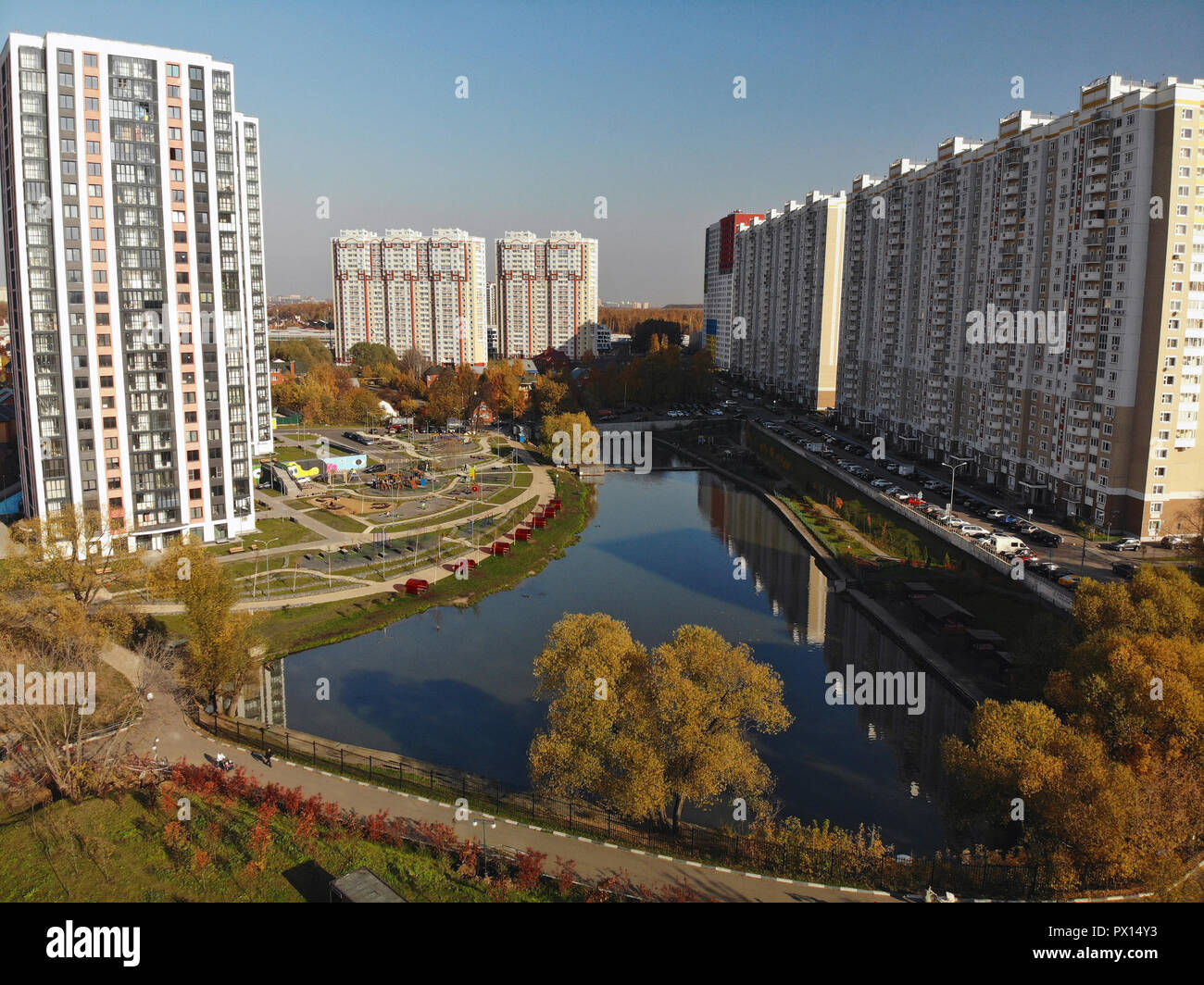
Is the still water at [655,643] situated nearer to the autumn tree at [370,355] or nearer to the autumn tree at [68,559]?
the autumn tree at [68,559]

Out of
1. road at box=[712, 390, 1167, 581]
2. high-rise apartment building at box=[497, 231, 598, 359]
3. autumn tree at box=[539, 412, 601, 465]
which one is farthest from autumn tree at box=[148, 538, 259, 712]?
high-rise apartment building at box=[497, 231, 598, 359]

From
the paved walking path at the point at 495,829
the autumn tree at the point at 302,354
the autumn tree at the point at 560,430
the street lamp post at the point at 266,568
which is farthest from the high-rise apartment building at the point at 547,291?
the paved walking path at the point at 495,829

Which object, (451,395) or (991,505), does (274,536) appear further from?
(451,395)

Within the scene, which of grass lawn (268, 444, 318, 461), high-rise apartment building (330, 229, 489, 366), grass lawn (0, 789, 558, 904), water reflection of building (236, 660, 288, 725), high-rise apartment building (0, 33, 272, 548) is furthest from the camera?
high-rise apartment building (330, 229, 489, 366)

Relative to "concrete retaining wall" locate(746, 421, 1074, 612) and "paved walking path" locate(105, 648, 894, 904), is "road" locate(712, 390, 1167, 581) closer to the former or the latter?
"concrete retaining wall" locate(746, 421, 1074, 612)
